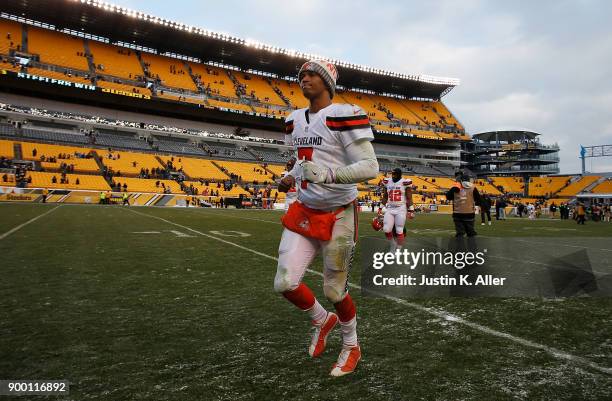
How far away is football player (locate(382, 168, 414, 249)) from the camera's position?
9.19 m

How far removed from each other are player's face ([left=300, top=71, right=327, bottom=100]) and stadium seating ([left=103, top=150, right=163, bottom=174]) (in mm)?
40008

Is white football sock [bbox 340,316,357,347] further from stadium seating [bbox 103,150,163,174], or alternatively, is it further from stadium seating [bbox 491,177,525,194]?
stadium seating [bbox 491,177,525,194]

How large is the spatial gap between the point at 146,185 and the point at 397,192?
33.1m

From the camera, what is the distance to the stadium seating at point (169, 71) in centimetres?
5188

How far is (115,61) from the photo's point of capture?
164 feet

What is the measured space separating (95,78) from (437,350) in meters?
51.7

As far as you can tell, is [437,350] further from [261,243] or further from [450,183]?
[450,183]

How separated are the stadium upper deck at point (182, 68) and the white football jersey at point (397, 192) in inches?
1760

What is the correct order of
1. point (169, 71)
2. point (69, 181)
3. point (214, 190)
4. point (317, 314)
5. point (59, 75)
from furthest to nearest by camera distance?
point (169, 71) → point (59, 75) → point (214, 190) → point (69, 181) → point (317, 314)

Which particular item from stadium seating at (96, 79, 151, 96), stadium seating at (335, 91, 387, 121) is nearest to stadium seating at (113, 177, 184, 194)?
stadium seating at (96, 79, 151, 96)

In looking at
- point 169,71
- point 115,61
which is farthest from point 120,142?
point 169,71

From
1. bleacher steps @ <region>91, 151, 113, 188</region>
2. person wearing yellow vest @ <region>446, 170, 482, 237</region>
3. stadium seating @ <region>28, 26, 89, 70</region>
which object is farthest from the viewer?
stadium seating @ <region>28, 26, 89, 70</region>

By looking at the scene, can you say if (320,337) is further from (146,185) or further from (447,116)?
(447,116)

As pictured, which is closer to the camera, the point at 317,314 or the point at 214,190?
the point at 317,314
